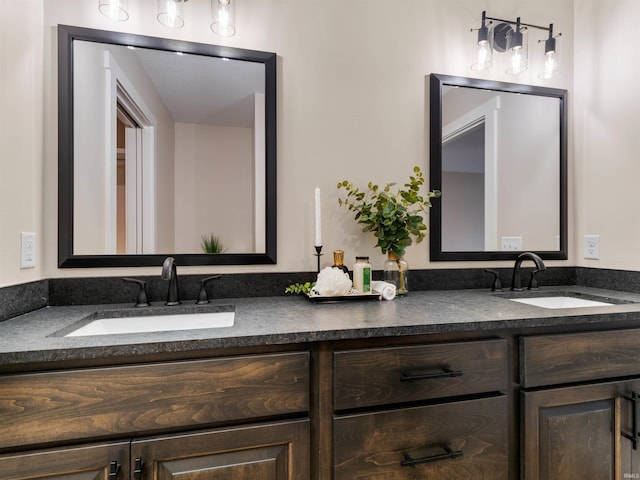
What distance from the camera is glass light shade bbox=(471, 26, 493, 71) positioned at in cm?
174

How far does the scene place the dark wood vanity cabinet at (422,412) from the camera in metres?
0.97

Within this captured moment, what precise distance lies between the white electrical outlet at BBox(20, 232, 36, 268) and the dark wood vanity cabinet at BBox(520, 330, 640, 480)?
63.4 inches

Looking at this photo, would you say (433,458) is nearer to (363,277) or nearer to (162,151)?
(363,277)

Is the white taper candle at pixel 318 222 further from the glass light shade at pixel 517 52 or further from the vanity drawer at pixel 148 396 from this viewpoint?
the glass light shade at pixel 517 52

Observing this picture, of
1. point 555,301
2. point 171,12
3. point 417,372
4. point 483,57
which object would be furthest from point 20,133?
point 555,301

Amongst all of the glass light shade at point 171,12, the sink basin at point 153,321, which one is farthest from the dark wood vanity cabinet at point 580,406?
the glass light shade at point 171,12

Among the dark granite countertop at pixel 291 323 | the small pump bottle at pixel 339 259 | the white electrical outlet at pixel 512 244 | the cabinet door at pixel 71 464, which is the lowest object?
the cabinet door at pixel 71 464

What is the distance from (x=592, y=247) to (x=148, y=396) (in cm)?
206

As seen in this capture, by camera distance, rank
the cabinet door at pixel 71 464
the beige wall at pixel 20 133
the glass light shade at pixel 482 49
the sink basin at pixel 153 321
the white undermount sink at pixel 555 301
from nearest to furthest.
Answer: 1. the cabinet door at pixel 71 464
2. the beige wall at pixel 20 133
3. the sink basin at pixel 153 321
4. the white undermount sink at pixel 555 301
5. the glass light shade at pixel 482 49

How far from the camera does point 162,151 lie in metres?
1.46

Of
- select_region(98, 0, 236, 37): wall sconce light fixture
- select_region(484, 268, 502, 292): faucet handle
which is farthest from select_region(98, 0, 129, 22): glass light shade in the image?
select_region(484, 268, 502, 292): faucet handle

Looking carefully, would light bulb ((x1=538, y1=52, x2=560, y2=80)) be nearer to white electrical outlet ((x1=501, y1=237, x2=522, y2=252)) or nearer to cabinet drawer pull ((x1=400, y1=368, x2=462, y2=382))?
white electrical outlet ((x1=501, y1=237, x2=522, y2=252))

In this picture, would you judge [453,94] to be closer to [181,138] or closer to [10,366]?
[181,138]

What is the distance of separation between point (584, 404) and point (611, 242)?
37.7 inches
